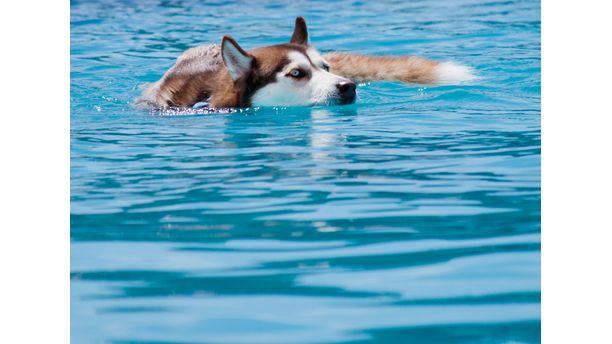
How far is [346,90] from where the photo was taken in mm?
7957

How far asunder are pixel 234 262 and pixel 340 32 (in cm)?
951

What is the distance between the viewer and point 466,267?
4.02 meters

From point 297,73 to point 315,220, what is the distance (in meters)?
3.63

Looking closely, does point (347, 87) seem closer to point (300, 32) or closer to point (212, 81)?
point (300, 32)

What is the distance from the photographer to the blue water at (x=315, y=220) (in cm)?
356

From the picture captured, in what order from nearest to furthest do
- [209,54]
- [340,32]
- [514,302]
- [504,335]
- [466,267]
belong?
[504,335]
[514,302]
[466,267]
[209,54]
[340,32]

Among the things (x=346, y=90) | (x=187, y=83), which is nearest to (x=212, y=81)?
(x=187, y=83)

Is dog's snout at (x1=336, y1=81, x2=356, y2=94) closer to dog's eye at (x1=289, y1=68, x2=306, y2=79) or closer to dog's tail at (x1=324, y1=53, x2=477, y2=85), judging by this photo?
dog's eye at (x1=289, y1=68, x2=306, y2=79)

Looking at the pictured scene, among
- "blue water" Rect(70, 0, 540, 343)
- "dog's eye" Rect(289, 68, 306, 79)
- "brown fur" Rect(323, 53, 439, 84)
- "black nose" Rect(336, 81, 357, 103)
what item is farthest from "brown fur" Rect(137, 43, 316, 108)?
"brown fur" Rect(323, 53, 439, 84)

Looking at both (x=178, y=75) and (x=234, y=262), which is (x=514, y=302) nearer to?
(x=234, y=262)

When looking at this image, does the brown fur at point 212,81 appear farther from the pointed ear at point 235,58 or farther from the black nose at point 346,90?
the black nose at point 346,90

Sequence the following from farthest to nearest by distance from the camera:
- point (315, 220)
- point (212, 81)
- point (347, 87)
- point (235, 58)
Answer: point (212, 81) → point (235, 58) → point (347, 87) → point (315, 220)

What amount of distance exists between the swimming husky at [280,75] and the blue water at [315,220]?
0.12 m
